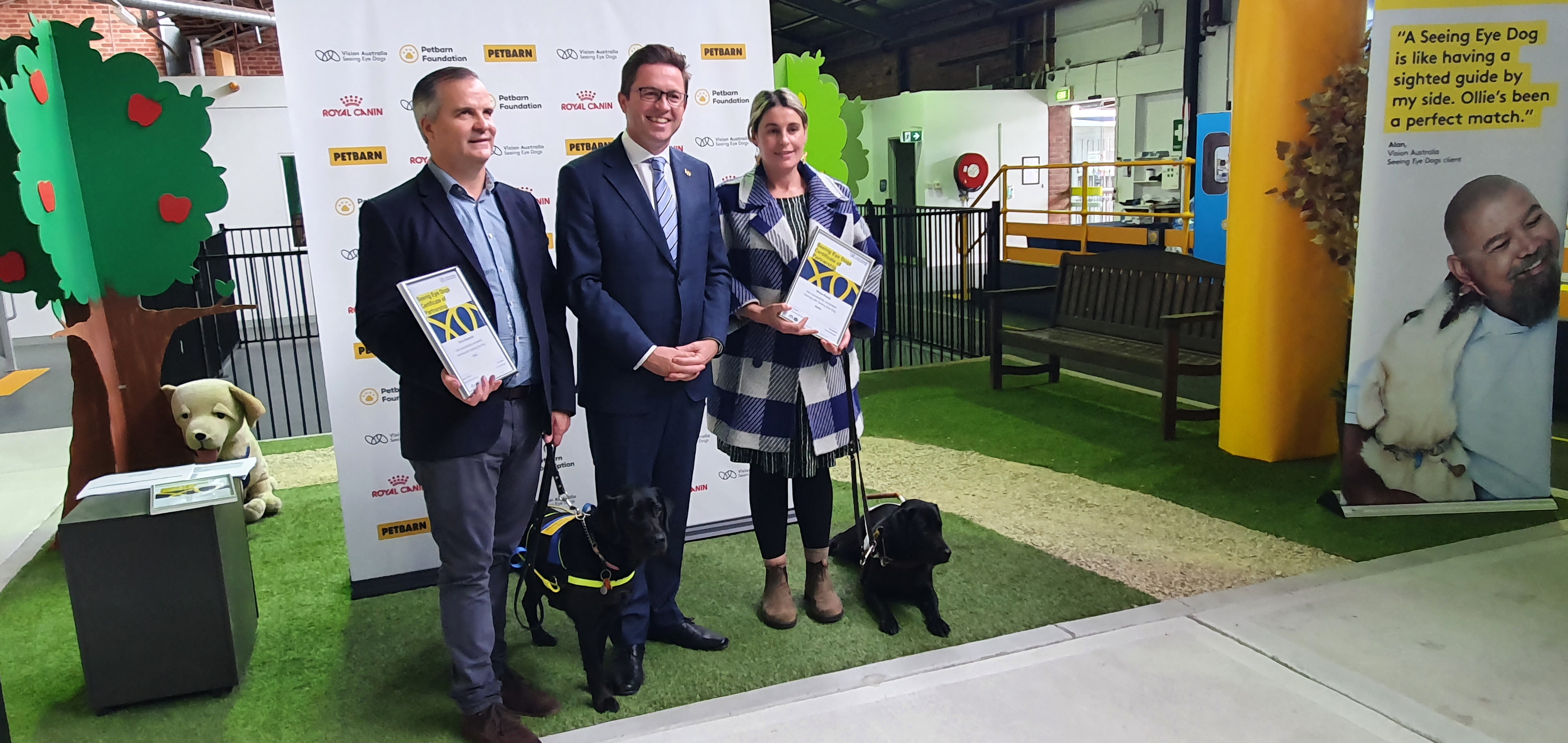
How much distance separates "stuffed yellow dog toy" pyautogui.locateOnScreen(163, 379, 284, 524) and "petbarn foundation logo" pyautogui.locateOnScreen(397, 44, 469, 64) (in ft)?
5.96

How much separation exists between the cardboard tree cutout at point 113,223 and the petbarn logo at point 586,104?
1.63 m

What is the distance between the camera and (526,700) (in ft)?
8.95

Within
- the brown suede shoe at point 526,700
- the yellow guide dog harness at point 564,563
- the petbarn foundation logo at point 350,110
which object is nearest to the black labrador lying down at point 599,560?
the yellow guide dog harness at point 564,563

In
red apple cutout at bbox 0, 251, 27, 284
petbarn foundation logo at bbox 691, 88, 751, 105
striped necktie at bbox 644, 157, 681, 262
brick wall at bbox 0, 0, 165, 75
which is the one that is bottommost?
red apple cutout at bbox 0, 251, 27, 284

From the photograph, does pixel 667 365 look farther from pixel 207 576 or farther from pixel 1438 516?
pixel 1438 516

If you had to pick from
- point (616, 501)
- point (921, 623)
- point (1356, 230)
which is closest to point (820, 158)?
point (1356, 230)

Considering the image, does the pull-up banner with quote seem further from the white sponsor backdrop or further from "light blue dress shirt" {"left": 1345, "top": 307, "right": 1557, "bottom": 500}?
the white sponsor backdrop

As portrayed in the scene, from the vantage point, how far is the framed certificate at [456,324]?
2230mm

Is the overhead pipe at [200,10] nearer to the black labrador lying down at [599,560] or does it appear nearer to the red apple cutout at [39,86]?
the red apple cutout at [39,86]

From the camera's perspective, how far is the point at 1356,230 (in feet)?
13.9

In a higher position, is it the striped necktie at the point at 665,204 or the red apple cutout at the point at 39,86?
the red apple cutout at the point at 39,86

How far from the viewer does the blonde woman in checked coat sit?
114 inches

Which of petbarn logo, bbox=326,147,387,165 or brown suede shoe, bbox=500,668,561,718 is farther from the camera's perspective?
petbarn logo, bbox=326,147,387,165

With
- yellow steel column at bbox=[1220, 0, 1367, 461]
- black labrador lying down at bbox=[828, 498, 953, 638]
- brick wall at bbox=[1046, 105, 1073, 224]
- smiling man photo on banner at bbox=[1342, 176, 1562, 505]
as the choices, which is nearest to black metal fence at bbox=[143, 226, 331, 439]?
black labrador lying down at bbox=[828, 498, 953, 638]
